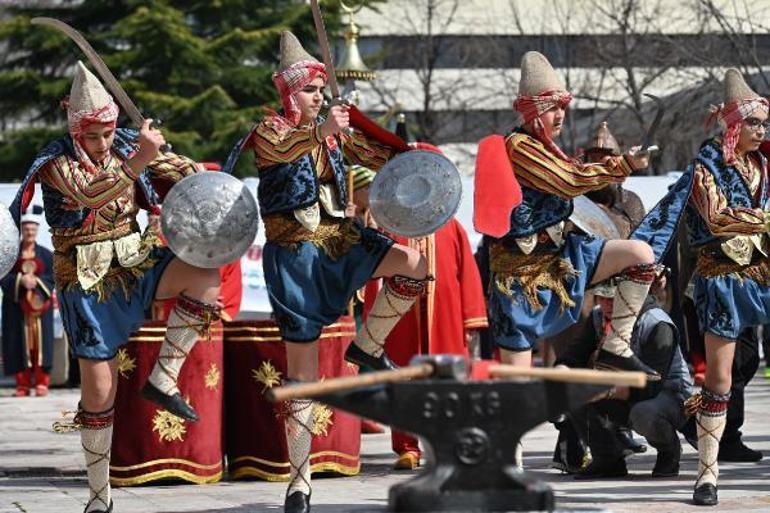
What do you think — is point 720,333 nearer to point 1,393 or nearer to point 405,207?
point 405,207

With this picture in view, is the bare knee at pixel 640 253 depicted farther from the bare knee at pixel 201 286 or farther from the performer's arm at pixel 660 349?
the performer's arm at pixel 660 349

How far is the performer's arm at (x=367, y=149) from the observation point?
26.0 feet

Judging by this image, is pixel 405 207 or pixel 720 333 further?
pixel 720 333

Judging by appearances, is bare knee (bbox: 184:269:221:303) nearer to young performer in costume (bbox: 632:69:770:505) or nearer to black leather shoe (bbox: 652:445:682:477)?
young performer in costume (bbox: 632:69:770:505)

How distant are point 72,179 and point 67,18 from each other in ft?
87.1

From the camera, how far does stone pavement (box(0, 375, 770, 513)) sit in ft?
26.5

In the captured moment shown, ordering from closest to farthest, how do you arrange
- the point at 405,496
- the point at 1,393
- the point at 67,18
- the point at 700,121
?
the point at 405,496 → the point at 1,393 → the point at 700,121 → the point at 67,18

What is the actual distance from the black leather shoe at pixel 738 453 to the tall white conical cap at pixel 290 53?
3581 millimetres

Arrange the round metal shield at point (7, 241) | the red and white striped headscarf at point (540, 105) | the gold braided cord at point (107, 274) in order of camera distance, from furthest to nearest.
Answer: the red and white striped headscarf at point (540, 105)
the gold braided cord at point (107, 274)
the round metal shield at point (7, 241)

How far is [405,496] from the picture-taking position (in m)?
4.49

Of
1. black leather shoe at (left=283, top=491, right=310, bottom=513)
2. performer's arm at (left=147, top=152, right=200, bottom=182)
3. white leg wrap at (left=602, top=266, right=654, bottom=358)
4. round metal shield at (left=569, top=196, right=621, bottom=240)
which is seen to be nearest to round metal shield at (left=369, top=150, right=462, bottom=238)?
white leg wrap at (left=602, top=266, right=654, bottom=358)

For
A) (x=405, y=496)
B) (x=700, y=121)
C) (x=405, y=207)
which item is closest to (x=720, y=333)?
(x=405, y=207)

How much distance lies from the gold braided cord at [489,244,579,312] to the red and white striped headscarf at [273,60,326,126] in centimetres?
115

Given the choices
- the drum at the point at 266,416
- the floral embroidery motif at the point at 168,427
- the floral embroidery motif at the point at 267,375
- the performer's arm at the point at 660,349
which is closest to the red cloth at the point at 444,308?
the drum at the point at 266,416
